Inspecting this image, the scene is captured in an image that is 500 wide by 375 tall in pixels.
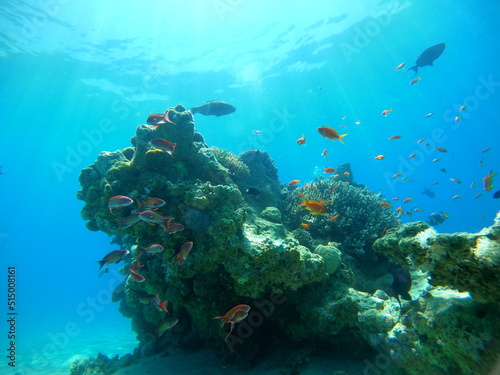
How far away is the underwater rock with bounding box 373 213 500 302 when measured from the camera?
280cm

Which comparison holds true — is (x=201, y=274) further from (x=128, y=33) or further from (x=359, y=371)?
(x=128, y=33)

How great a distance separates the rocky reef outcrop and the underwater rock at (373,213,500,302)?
0.5 inches

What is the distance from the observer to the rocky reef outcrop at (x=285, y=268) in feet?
10.7

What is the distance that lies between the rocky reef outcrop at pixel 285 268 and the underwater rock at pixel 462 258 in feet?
0.04

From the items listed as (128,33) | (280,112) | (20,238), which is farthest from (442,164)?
(20,238)

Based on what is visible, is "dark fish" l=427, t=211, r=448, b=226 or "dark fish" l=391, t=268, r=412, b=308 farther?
"dark fish" l=427, t=211, r=448, b=226

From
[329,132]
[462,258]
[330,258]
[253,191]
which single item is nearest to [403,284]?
[330,258]

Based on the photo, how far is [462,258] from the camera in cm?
307

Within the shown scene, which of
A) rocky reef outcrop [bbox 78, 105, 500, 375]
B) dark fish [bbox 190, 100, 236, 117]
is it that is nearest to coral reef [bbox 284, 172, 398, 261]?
rocky reef outcrop [bbox 78, 105, 500, 375]

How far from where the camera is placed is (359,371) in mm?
4520

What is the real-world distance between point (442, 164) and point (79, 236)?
184m

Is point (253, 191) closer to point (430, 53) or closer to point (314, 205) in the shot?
point (314, 205)

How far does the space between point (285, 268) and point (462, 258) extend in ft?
9.16

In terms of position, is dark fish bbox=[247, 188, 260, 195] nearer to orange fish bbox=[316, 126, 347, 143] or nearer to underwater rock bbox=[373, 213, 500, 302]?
orange fish bbox=[316, 126, 347, 143]
